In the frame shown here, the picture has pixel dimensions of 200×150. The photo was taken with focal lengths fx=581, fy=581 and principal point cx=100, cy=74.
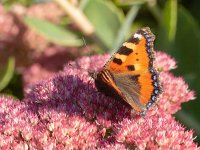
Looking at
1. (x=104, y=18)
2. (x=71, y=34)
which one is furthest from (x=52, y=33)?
(x=104, y=18)

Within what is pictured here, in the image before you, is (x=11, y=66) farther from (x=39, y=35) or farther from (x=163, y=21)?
(x=163, y=21)

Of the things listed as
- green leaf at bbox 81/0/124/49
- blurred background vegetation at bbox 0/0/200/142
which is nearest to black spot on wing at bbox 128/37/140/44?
blurred background vegetation at bbox 0/0/200/142

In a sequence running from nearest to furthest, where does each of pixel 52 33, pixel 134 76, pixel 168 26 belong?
1. pixel 134 76
2. pixel 168 26
3. pixel 52 33

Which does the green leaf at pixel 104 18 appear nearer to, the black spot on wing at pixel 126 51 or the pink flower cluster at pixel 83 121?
the pink flower cluster at pixel 83 121

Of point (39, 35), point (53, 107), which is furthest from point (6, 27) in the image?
point (53, 107)

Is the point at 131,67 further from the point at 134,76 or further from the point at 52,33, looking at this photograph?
the point at 52,33

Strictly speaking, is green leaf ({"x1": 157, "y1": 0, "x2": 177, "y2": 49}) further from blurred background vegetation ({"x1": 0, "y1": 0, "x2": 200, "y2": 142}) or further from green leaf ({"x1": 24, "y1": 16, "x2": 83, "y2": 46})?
green leaf ({"x1": 24, "y1": 16, "x2": 83, "y2": 46})
